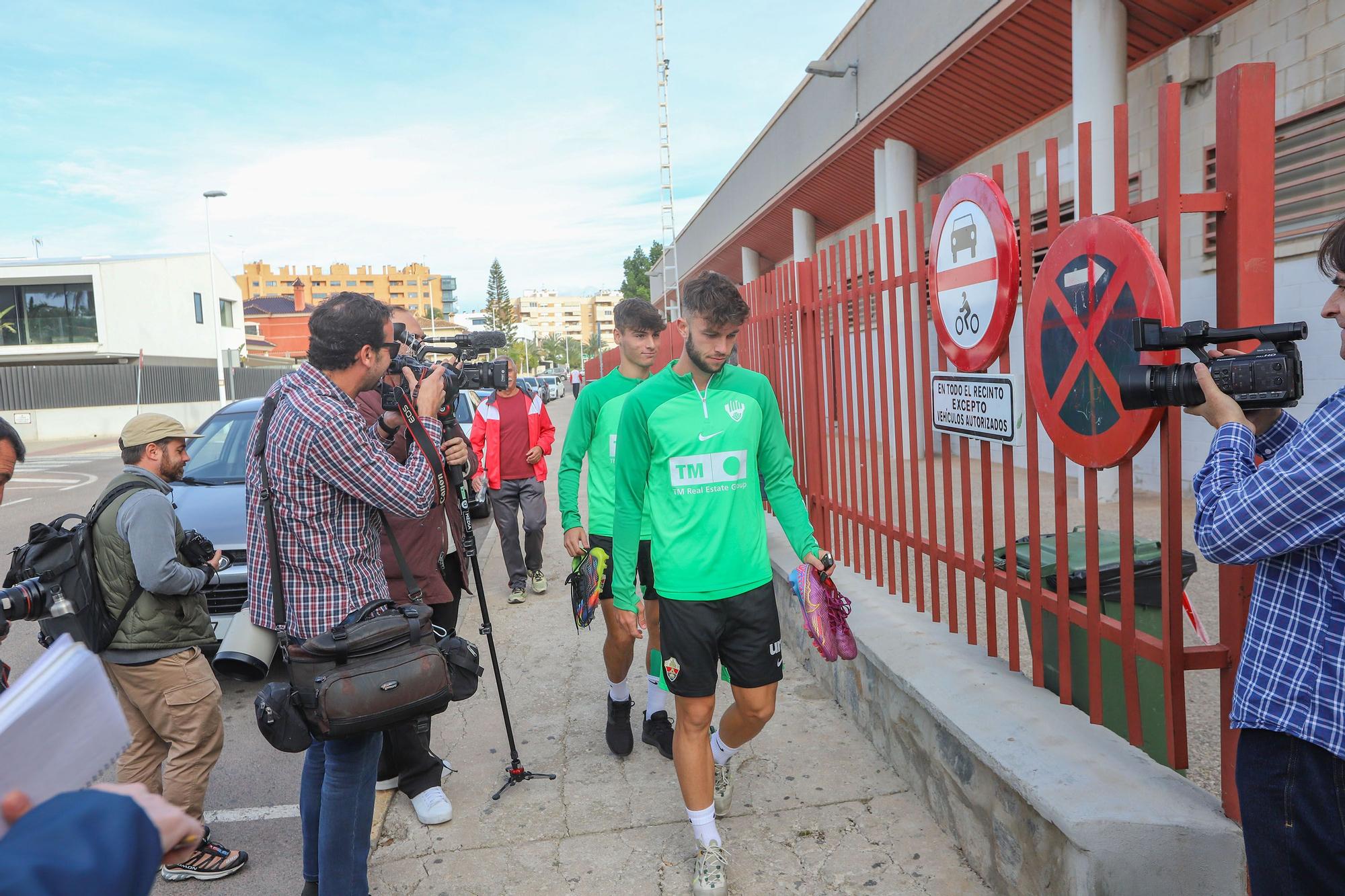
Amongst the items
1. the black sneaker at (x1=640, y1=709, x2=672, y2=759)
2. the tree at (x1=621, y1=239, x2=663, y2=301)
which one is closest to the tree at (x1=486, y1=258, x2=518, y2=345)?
the tree at (x1=621, y1=239, x2=663, y2=301)

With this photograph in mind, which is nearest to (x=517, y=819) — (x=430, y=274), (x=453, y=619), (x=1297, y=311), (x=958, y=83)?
(x=453, y=619)

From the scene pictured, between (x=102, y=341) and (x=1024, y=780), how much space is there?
44209 millimetres

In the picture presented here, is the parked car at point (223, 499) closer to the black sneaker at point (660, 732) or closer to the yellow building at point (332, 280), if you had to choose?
the black sneaker at point (660, 732)

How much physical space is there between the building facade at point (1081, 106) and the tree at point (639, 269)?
5123cm

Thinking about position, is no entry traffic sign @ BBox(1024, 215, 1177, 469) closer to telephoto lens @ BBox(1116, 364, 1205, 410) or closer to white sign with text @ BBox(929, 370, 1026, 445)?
white sign with text @ BBox(929, 370, 1026, 445)

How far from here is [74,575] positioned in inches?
128

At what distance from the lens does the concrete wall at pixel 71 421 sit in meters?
33.0

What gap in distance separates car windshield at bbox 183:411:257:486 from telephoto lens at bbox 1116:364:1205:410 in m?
5.67

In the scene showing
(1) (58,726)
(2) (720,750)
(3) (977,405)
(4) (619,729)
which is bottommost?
(4) (619,729)

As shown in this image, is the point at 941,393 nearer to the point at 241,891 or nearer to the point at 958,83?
the point at 241,891

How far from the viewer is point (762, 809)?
3588mm

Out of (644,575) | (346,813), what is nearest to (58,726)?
(346,813)

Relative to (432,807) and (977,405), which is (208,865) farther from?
(977,405)

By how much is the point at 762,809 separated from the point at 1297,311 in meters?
6.88
